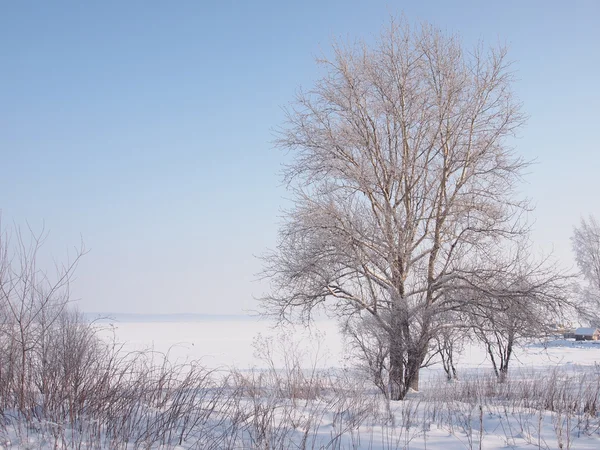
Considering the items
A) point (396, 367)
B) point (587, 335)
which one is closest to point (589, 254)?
point (587, 335)

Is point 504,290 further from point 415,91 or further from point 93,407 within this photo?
point 93,407

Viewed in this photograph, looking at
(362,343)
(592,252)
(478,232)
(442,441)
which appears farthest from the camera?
(592,252)

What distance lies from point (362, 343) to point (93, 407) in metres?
8.62

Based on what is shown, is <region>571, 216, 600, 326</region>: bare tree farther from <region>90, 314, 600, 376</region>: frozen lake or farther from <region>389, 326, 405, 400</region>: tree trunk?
<region>389, 326, 405, 400</region>: tree trunk

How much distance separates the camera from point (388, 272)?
14.1 m

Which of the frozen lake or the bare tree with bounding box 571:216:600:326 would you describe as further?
the bare tree with bounding box 571:216:600:326

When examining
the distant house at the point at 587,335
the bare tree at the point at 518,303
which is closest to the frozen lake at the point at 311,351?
the bare tree at the point at 518,303

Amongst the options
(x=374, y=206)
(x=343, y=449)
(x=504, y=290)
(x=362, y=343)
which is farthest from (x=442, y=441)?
(x=374, y=206)

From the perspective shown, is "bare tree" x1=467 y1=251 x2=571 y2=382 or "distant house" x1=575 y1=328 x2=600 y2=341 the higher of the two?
"bare tree" x1=467 y1=251 x2=571 y2=382

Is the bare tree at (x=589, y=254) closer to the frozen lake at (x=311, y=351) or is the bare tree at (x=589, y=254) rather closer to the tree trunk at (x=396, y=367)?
the frozen lake at (x=311, y=351)

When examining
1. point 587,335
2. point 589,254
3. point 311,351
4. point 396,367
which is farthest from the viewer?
point 587,335

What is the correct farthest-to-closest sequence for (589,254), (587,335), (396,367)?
(587,335) → (589,254) → (396,367)

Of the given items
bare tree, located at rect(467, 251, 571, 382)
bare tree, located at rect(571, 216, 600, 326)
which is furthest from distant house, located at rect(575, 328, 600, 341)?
bare tree, located at rect(467, 251, 571, 382)

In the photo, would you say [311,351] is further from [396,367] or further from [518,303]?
[518,303]
